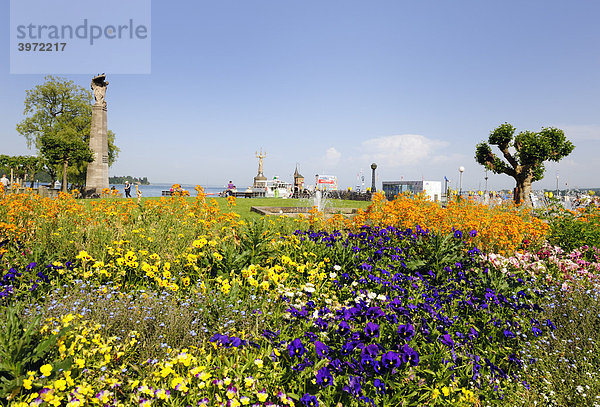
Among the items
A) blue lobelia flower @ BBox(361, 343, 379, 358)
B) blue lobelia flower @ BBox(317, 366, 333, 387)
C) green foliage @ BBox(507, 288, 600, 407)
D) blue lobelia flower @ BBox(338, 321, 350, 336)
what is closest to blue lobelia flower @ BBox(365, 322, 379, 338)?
blue lobelia flower @ BBox(361, 343, 379, 358)

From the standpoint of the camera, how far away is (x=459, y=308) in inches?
143

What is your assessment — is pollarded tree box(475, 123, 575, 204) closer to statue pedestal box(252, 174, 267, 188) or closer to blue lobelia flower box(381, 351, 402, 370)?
blue lobelia flower box(381, 351, 402, 370)

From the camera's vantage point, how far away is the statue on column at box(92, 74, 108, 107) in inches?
950

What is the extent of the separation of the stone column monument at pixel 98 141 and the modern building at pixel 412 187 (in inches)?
939

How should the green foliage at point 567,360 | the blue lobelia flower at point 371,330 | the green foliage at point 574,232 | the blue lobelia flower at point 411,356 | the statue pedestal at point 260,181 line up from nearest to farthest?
1. the blue lobelia flower at point 411,356
2. the blue lobelia flower at point 371,330
3. the green foliage at point 567,360
4. the green foliage at point 574,232
5. the statue pedestal at point 260,181

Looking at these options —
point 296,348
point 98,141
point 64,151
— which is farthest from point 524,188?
point 64,151

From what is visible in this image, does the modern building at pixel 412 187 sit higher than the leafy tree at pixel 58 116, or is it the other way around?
the leafy tree at pixel 58 116

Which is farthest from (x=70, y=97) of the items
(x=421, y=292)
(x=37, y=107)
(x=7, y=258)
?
(x=421, y=292)

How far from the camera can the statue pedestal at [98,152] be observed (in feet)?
79.2

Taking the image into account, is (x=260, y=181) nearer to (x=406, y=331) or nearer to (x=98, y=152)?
(x=98, y=152)

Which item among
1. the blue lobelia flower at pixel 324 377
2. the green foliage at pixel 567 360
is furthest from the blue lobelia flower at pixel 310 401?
the green foliage at pixel 567 360

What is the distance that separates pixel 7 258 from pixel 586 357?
6612 millimetres

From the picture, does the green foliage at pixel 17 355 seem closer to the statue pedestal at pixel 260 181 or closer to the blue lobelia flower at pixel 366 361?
the blue lobelia flower at pixel 366 361

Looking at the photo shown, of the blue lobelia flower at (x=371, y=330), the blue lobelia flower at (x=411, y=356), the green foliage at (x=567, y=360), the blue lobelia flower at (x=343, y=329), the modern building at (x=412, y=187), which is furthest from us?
the modern building at (x=412, y=187)
